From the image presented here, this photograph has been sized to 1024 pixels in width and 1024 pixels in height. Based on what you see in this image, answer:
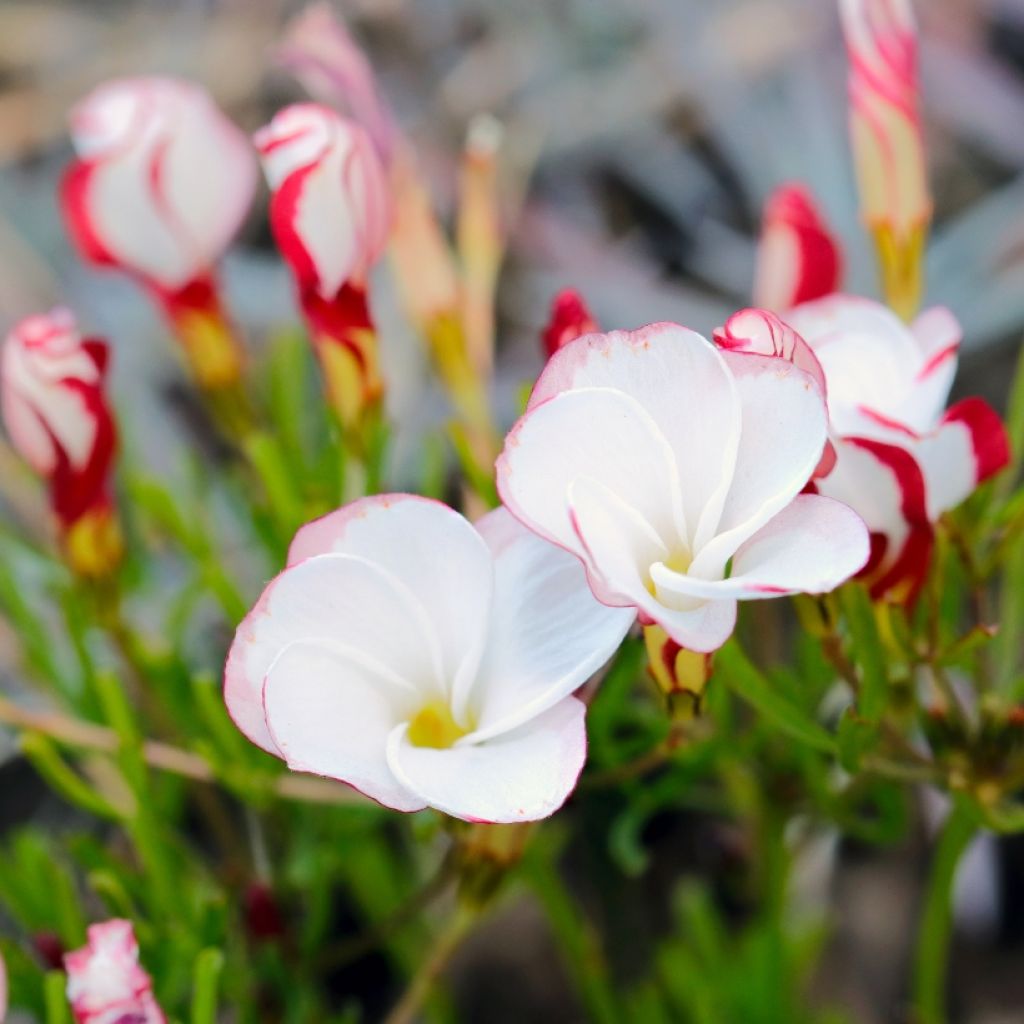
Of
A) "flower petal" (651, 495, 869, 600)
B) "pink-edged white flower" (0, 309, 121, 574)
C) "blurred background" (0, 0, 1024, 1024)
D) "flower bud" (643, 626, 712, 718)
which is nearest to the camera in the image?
"flower petal" (651, 495, 869, 600)

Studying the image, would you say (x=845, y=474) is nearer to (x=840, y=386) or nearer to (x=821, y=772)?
(x=840, y=386)

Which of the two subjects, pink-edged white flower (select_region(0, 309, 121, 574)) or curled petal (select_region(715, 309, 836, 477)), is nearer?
curled petal (select_region(715, 309, 836, 477))

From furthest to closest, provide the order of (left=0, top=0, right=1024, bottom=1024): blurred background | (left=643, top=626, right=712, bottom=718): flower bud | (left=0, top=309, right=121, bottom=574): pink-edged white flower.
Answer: (left=0, top=0, right=1024, bottom=1024): blurred background → (left=0, top=309, right=121, bottom=574): pink-edged white flower → (left=643, top=626, right=712, bottom=718): flower bud

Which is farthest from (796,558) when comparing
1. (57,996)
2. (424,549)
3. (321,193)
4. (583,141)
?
(583,141)

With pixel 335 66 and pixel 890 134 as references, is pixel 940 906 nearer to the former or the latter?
pixel 890 134

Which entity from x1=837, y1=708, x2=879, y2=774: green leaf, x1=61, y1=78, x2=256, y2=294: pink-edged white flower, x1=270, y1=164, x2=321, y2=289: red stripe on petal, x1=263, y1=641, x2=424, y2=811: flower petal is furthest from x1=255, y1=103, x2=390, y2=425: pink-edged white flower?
x1=837, y1=708, x2=879, y2=774: green leaf

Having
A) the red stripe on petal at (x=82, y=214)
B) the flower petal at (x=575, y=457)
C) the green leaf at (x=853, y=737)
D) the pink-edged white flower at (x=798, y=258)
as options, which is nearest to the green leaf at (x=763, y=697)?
the green leaf at (x=853, y=737)

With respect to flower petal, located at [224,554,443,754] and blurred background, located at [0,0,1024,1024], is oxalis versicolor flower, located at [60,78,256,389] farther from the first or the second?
blurred background, located at [0,0,1024,1024]
